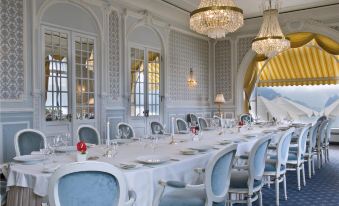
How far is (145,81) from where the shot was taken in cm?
771

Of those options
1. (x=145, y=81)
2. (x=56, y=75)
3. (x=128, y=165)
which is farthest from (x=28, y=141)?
(x=145, y=81)

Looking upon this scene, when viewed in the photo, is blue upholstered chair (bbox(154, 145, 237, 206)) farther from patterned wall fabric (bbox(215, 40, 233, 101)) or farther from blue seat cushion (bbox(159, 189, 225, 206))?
patterned wall fabric (bbox(215, 40, 233, 101))

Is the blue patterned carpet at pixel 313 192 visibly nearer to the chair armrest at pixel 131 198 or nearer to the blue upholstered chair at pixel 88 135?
the blue upholstered chair at pixel 88 135

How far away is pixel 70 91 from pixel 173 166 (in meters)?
3.75

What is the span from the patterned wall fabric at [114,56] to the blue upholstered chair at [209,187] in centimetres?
434

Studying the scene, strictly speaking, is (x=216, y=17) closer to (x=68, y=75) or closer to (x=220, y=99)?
(x=68, y=75)

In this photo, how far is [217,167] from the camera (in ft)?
8.20

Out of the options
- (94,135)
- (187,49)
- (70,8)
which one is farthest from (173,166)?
(187,49)

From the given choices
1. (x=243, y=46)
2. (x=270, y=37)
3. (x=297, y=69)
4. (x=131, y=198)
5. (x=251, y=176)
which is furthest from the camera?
(x=297, y=69)

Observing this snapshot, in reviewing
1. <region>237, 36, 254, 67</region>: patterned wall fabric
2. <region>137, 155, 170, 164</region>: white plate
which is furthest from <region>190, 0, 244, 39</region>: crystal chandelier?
<region>237, 36, 254, 67</region>: patterned wall fabric

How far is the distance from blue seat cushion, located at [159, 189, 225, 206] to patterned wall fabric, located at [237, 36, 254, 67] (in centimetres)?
751

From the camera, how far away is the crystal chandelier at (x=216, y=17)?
4.57 metres

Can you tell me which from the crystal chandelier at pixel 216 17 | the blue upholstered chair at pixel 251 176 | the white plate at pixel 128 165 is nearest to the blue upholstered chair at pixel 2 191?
the white plate at pixel 128 165

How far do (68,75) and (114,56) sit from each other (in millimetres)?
1202
